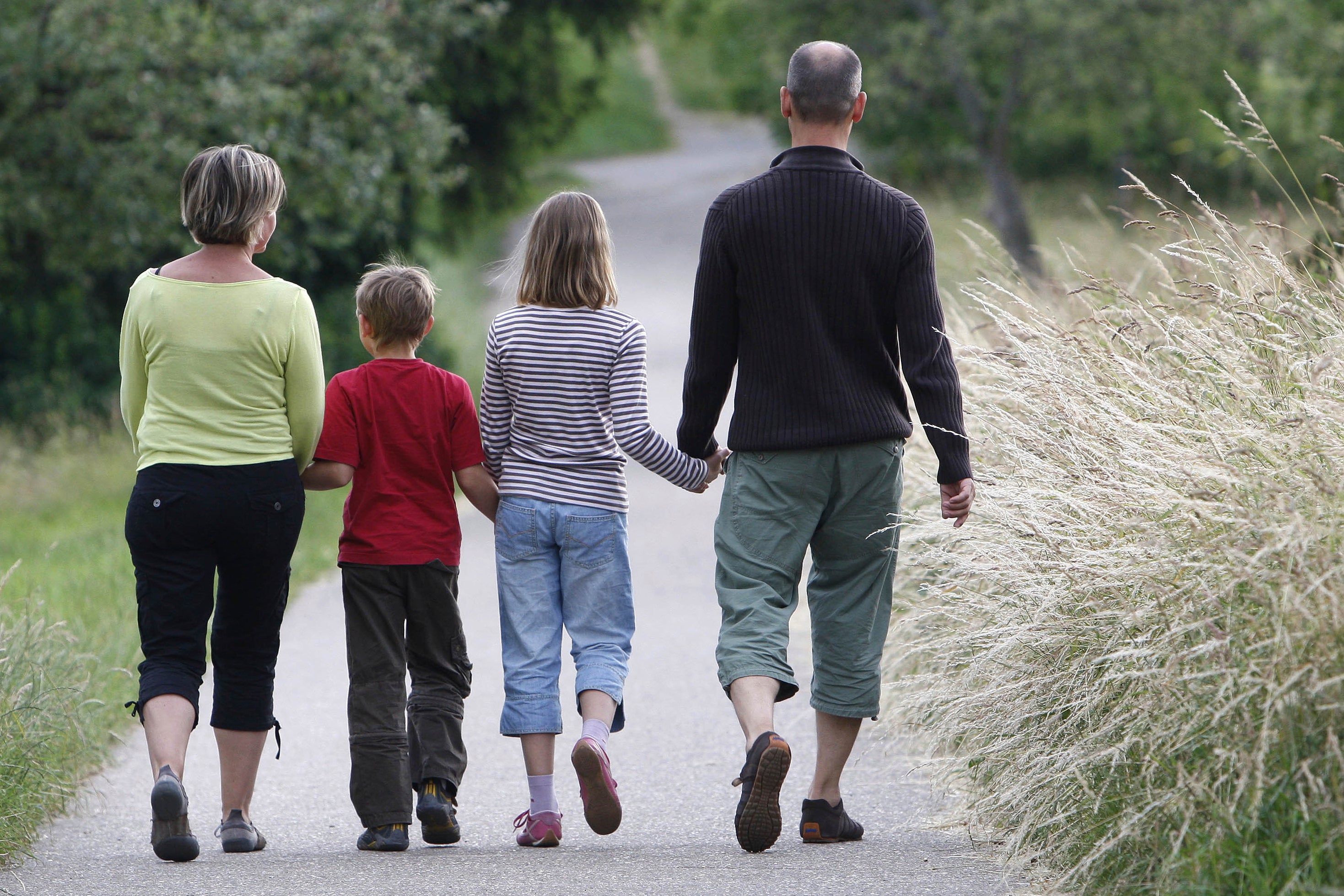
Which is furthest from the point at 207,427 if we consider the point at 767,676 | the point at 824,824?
the point at 824,824

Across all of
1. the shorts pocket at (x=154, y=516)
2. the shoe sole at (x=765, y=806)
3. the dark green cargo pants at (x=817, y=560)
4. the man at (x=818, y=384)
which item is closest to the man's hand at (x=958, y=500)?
the man at (x=818, y=384)

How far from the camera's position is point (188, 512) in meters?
3.89

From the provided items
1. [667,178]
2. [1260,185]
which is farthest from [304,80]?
[667,178]

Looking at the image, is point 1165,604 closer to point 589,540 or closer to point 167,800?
point 589,540

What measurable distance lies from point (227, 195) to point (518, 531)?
1158mm

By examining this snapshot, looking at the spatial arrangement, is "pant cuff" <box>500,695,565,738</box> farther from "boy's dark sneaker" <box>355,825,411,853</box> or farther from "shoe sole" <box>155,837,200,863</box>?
"shoe sole" <box>155,837,200,863</box>

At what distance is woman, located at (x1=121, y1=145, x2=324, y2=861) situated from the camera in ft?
12.8

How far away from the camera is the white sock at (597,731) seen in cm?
404

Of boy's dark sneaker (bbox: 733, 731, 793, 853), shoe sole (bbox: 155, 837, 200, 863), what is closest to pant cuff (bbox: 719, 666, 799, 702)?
boy's dark sneaker (bbox: 733, 731, 793, 853)

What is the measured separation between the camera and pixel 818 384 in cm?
396

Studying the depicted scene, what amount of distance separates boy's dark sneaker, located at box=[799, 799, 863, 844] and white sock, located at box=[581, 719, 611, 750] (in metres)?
0.56

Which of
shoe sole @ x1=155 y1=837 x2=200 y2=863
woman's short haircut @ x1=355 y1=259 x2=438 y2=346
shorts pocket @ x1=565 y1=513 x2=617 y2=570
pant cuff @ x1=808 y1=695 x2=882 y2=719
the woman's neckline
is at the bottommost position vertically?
shoe sole @ x1=155 y1=837 x2=200 y2=863

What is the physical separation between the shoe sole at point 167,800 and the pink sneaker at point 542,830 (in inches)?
35.2

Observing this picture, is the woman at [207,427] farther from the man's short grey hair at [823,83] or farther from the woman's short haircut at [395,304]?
the man's short grey hair at [823,83]
